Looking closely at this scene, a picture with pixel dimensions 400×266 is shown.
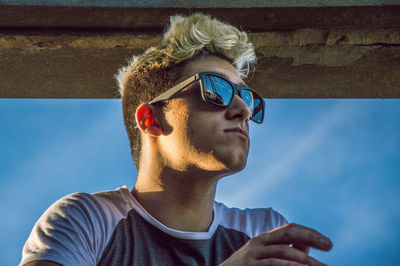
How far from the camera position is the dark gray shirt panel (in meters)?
1.98

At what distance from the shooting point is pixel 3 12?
2.69 metres

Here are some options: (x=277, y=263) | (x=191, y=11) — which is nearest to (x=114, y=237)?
(x=277, y=263)

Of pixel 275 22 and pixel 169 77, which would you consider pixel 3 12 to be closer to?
pixel 169 77

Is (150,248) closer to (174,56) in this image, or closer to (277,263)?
(277,263)

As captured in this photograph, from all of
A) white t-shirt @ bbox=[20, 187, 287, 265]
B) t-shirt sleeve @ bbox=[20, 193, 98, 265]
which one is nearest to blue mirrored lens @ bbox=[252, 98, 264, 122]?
white t-shirt @ bbox=[20, 187, 287, 265]

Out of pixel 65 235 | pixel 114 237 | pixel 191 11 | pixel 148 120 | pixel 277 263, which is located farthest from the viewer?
pixel 191 11

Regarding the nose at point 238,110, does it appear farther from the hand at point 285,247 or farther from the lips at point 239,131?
the hand at point 285,247

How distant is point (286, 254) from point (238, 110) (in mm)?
844

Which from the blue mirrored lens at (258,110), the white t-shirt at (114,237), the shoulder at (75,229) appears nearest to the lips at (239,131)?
the blue mirrored lens at (258,110)

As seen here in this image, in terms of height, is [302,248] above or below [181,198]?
below

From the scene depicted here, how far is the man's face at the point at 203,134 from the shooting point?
204cm

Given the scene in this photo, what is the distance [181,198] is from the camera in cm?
216

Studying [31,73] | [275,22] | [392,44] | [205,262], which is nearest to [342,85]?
[392,44]

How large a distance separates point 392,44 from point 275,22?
0.71 m
